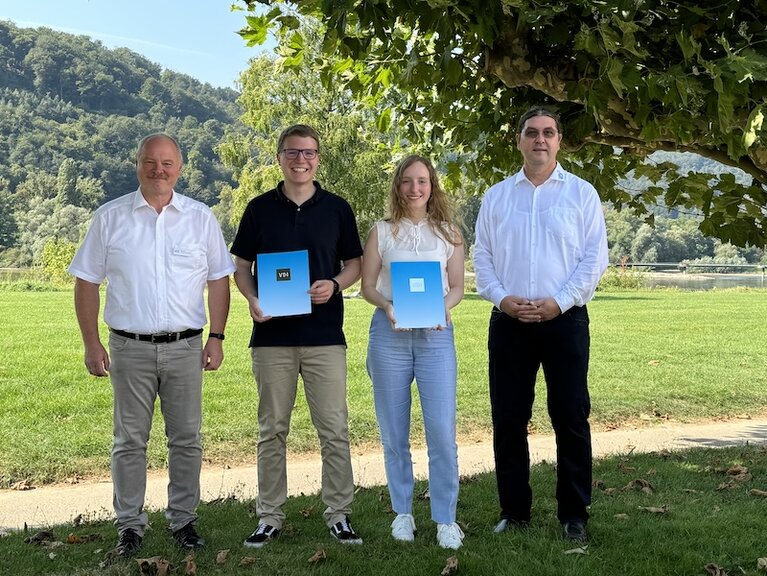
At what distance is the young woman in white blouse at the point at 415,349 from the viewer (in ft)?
13.8

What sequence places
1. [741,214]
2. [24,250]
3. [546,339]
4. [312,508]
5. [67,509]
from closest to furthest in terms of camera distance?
[546,339]
[741,214]
[312,508]
[67,509]
[24,250]

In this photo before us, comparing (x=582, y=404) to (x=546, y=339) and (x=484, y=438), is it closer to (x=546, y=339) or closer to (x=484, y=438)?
(x=546, y=339)

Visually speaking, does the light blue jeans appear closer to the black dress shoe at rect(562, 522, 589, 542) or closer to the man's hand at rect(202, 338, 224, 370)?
the black dress shoe at rect(562, 522, 589, 542)

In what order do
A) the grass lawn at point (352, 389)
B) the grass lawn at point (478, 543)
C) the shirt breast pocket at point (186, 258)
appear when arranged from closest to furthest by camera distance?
the grass lawn at point (478, 543), the shirt breast pocket at point (186, 258), the grass lawn at point (352, 389)

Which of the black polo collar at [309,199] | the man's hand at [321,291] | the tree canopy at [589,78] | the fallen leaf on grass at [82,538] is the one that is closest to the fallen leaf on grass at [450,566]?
the man's hand at [321,291]

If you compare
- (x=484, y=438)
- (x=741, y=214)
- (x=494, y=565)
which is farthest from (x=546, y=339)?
(x=484, y=438)

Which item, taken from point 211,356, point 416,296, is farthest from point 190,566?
point 416,296

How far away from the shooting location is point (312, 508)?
17.1 feet

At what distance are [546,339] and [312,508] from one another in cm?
208

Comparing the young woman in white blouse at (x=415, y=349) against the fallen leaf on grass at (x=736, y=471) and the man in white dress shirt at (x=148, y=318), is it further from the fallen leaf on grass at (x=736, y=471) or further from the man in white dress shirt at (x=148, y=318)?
the fallen leaf on grass at (x=736, y=471)

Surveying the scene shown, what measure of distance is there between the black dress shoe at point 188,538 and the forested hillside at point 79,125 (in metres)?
70.3

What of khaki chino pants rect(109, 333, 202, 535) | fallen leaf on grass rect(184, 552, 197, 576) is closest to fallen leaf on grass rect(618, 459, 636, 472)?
khaki chino pants rect(109, 333, 202, 535)

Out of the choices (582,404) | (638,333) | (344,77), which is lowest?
(638,333)

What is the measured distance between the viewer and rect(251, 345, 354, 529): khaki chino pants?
4.27 m
